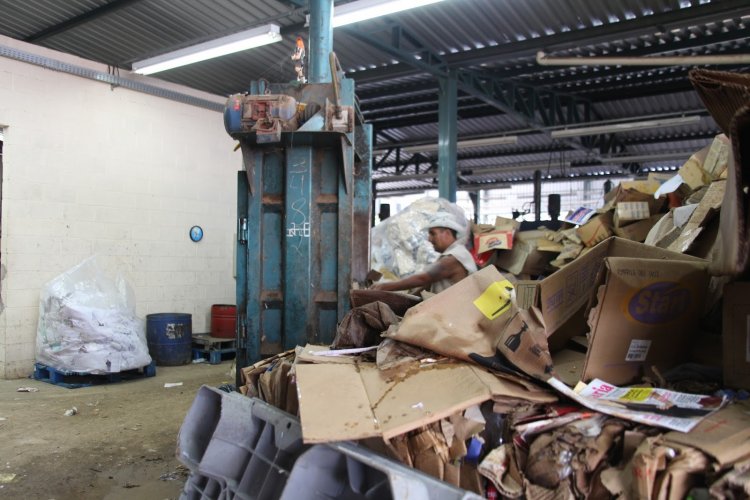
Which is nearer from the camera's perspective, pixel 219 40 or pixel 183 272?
pixel 219 40

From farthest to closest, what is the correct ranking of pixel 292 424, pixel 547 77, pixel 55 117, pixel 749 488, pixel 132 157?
pixel 547 77, pixel 132 157, pixel 55 117, pixel 292 424, pixel 749 488

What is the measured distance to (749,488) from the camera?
1293 mm

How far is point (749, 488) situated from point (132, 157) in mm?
6858

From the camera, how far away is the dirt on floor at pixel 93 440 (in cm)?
311

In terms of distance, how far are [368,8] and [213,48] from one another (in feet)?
6.31

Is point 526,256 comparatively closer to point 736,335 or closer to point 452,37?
point 452,37

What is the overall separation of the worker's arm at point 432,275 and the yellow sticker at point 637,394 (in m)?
1.89

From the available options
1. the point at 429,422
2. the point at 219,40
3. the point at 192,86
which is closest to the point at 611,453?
the point at 429,422

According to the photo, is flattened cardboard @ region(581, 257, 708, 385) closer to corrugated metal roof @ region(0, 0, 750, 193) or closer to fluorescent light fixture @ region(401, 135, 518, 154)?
corrugated metal roof @ region(0, 0, 750, 193)

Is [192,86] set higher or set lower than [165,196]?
higher

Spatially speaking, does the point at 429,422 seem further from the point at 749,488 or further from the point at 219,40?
the point at 219,40

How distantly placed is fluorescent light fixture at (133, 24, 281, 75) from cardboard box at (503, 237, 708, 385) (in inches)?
171

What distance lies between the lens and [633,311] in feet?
6.61

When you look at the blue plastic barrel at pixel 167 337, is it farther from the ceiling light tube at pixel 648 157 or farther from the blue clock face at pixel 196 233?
the ceiling light tube at pixel 648 157
